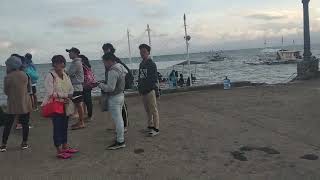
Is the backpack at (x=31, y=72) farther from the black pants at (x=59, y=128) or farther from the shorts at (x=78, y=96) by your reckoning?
the black pants at (x=59, y=128)

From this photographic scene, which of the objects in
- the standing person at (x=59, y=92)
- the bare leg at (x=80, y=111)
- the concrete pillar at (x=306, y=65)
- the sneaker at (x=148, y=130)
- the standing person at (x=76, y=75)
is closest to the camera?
the standing person at (x=59, y=92)

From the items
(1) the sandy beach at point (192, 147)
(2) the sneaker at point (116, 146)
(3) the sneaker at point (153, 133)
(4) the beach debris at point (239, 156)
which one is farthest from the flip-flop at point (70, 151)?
(4) the beach debris at point (239, 156)

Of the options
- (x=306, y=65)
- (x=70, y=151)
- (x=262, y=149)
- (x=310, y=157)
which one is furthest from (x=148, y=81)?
(x=306, y=65)

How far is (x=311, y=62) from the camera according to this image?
18609 millimetres

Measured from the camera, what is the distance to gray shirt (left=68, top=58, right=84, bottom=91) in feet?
28.3

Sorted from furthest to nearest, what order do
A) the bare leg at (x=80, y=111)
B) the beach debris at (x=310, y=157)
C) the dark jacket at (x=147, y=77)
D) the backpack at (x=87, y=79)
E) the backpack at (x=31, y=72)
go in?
the backpack at (x=31, y=72), the backpack at (x=87, y=79), the bare leg at (x=80, y=111), the dark jacket at (x=147, y=77), the beach debris at (x=310, y=157)

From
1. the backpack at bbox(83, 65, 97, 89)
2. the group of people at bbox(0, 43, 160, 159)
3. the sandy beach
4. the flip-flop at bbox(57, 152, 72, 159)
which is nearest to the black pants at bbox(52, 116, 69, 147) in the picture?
the group of people at bbox(0, 43, 160, 159)

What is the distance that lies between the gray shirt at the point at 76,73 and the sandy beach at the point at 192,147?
940mm

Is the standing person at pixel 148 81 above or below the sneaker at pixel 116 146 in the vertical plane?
above

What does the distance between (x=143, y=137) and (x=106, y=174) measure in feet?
6.93

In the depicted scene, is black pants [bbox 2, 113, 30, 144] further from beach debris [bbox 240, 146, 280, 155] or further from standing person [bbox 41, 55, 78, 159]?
beach debris [bbox 240, 146, 280, 155]

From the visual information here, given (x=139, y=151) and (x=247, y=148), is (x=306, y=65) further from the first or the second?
(x=139, y=151)

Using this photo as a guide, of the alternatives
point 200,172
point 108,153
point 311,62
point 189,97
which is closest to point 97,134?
point 108,153

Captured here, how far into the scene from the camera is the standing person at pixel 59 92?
6703mm
